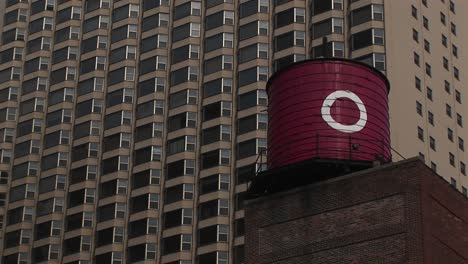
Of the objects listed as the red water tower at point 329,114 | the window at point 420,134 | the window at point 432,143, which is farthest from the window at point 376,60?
the red water tower at point 329,114

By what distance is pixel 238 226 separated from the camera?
325 feet

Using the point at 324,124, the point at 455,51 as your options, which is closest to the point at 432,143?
the point at 455,51

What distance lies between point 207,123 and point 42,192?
16749 millimetres

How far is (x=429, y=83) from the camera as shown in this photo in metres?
103

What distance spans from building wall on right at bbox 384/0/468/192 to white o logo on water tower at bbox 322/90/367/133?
168ft

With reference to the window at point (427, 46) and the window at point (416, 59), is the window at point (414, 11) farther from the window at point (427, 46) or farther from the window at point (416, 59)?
the window at point (416, 59)

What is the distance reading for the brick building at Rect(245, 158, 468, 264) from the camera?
41.2 meters

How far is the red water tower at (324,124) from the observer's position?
43.5 metres

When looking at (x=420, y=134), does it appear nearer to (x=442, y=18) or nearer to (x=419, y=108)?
(x=419, y=108)

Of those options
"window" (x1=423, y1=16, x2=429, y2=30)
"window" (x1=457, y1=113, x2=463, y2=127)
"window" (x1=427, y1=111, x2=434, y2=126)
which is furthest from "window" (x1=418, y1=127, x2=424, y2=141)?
"window" (x1=423, y1=16, x2=429, y2=30)

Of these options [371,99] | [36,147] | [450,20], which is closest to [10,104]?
[36,147]

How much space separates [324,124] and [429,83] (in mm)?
60511

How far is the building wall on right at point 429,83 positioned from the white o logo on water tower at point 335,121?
168ft

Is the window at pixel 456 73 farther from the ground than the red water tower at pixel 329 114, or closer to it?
farther from the ground
